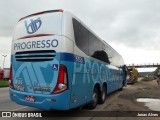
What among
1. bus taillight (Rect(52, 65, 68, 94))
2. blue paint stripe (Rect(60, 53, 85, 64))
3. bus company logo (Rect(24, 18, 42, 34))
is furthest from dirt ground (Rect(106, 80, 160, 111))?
bus company logo (Rect(24, 18, 42, 34))

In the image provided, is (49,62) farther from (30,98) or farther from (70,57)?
(30,98)

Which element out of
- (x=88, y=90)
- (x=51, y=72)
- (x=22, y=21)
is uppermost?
(x=22, y=21)

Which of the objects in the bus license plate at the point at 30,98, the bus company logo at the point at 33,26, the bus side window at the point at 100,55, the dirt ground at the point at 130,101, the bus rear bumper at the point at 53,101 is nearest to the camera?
the bus rear bumper at the point at 53,101

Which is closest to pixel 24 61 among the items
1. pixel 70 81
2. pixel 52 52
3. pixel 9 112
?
pixel 52 52

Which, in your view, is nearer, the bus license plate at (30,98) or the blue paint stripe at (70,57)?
the blue paint stripe at (70,57)

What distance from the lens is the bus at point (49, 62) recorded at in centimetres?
738

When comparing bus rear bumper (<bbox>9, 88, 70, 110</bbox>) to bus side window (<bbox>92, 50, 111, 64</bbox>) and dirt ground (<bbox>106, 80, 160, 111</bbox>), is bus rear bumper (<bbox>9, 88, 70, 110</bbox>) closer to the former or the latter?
bus side window (<bbox>92, 50, 111, 64</bbox>)

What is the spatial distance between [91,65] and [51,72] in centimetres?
278

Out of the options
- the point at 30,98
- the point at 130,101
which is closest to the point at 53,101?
the point at 30,98

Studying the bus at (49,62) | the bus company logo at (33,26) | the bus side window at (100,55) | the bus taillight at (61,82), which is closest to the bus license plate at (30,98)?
the bus at (49,62)

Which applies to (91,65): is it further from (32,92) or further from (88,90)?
(32,92)

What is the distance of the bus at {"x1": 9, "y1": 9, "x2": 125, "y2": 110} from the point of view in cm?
738

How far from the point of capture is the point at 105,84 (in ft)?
42.9

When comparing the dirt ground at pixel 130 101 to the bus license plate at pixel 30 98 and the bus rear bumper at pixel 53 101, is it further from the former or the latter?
the bus license plate at pixel 30 98
